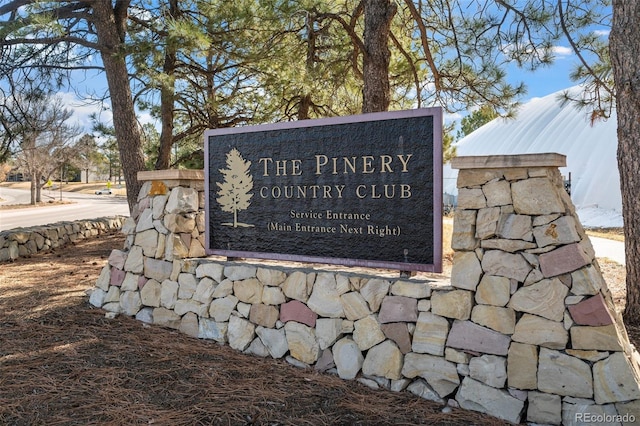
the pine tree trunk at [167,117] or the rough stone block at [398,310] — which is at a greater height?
the pine tree trunk at [167,117]

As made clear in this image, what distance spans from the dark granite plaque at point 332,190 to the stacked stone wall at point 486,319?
0.21 metres

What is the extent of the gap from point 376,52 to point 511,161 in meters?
3.79

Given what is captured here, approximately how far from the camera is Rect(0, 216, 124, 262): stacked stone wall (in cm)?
845

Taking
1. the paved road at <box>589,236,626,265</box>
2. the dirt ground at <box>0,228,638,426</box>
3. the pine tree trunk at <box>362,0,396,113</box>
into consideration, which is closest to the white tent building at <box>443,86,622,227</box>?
the paved road at <box>589,236,626,265</box>

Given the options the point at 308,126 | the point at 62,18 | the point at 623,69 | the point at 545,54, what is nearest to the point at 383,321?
the point at 308,126

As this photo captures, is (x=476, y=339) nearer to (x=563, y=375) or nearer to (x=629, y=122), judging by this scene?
(x=563, y=375)

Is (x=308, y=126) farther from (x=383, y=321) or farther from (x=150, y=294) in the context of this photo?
(x=150, y=294)

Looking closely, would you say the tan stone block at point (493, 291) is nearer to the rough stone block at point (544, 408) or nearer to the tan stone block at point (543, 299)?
the tan stone block at point (543, 299)

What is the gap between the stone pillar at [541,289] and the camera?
2.62 m

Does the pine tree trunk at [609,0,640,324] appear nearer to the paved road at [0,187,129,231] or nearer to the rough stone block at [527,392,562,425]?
the rough stone block at [527,392,562,425]

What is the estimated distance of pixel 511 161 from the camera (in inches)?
114

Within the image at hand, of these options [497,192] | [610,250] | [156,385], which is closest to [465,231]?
[497,192]

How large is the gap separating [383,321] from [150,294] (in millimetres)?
2516

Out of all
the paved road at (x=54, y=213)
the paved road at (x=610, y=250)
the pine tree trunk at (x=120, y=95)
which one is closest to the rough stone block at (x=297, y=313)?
the pine tree trunk at (x=120, y=95)
